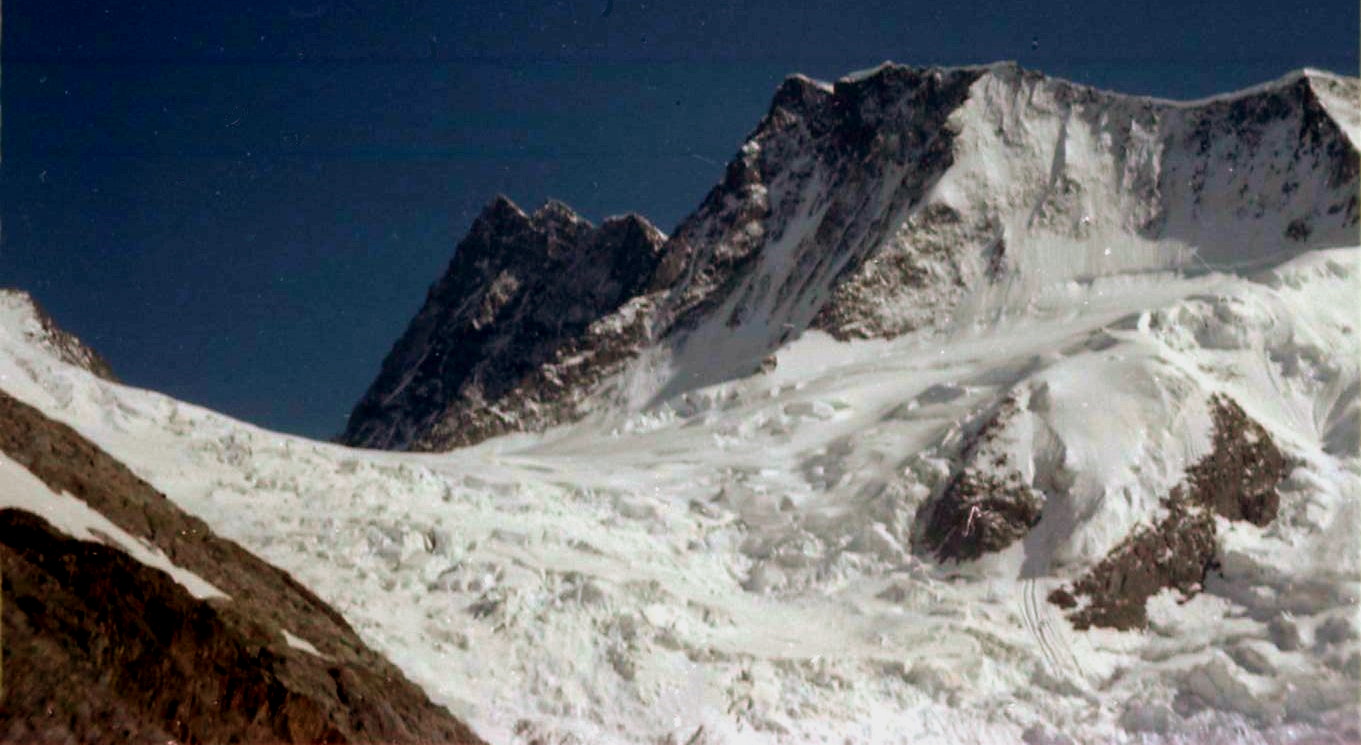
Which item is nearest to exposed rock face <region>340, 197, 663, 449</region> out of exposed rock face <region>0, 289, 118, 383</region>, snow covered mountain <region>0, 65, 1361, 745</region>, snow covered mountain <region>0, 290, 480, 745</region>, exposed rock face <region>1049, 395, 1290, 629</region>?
snow covered mountain <region>0, 65, 1361, 745</region>

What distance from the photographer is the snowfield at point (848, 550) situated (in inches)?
1719

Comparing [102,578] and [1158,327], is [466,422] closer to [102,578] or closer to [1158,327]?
[1158,327]

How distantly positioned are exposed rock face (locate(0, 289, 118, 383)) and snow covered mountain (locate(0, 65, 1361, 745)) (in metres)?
4.72

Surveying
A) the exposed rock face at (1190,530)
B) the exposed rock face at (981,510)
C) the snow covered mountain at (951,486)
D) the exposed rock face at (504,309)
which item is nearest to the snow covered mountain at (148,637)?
the snow covered mountain at (951,486)

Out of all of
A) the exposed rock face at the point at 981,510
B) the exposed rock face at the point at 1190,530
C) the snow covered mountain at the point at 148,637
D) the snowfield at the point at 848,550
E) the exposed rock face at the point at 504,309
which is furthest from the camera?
the exposed rock face at the point at 504,309

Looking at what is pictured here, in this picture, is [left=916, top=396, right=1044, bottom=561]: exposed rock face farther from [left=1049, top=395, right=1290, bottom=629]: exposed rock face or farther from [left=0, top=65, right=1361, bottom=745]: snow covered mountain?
[left=1049, top=395, right=1290, bottom=629]: exposed rock face

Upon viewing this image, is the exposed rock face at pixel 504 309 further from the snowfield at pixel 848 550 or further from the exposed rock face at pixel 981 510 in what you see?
the exposed rock face at pixel 981 510

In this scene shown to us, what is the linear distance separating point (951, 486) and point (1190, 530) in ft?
29.7

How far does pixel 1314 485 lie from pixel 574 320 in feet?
359

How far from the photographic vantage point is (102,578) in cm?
2584

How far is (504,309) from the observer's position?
17538 cm

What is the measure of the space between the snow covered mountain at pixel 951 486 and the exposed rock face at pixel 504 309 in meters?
45.2

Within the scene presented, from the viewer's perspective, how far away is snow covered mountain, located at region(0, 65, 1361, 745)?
4534 centimetres

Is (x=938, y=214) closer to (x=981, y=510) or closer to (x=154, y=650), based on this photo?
(x=981, y=510)
